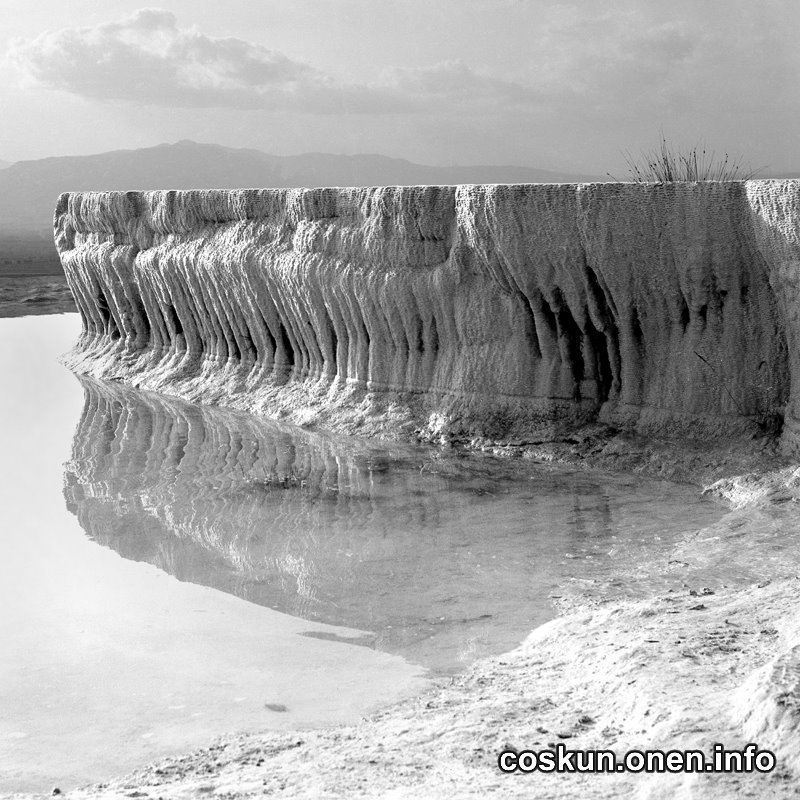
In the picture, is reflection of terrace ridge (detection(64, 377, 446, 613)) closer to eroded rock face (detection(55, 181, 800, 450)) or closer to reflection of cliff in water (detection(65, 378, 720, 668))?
reflection of cliff in water (detection(65, 378, 720, 668))

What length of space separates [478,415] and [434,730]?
196 inches

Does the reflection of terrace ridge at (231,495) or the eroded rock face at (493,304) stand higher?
the eroded rock face at (493,304)

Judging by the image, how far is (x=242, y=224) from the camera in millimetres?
10805

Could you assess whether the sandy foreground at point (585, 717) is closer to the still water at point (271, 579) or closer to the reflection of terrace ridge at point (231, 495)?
the still water at point (271, 579)

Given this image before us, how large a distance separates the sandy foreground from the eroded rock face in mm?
2404

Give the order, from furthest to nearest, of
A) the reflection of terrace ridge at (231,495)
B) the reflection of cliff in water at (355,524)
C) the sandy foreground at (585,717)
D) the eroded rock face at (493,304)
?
the eroded rock face at (493,304), the reflection of terrace ridge at (231,495), the reflection of cliff in water at (355,524), the sandy foreground at (585,717)

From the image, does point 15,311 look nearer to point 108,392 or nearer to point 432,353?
point 108,392

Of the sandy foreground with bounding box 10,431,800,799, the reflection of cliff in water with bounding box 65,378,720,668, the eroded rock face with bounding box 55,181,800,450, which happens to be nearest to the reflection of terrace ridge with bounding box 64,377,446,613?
the reflection of cliff in water with bounding box 65,378,720,668

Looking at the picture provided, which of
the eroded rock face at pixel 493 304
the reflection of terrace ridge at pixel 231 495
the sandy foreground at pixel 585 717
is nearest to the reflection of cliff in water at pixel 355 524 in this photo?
the reflection of terrace ridge at pixel 231 495

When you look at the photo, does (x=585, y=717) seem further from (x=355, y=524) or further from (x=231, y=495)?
(x=231, y=495)

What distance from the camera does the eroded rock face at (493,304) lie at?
A: 7.13 meters

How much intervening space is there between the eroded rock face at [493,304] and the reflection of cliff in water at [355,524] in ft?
2.03

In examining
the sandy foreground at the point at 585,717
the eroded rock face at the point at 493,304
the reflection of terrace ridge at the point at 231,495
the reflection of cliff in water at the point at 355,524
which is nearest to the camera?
the sandy foreground at the point at 585,717

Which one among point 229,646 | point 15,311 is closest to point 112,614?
point 229,646
